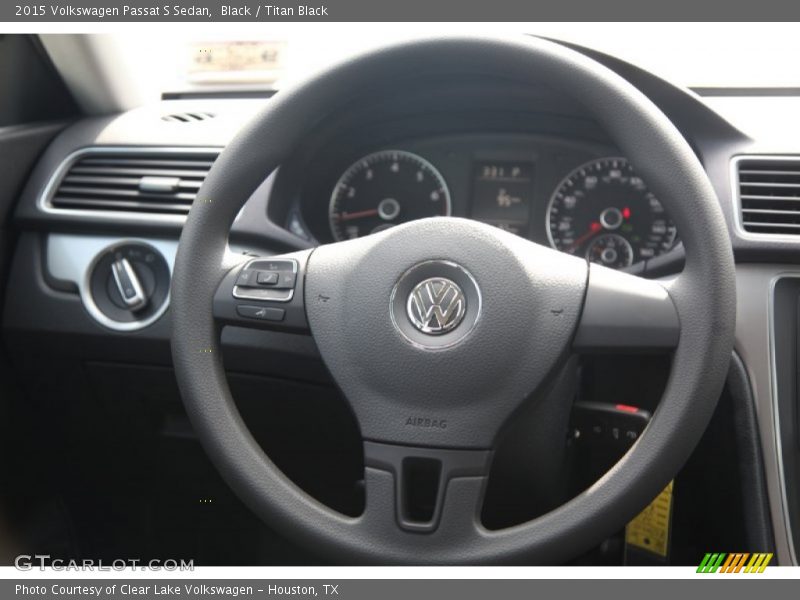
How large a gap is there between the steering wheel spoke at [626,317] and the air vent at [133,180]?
708mm

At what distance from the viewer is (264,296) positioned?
1.07 metres

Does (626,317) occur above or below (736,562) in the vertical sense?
above

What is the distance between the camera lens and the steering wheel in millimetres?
920

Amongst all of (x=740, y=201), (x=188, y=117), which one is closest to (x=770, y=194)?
(x=740, y=201)

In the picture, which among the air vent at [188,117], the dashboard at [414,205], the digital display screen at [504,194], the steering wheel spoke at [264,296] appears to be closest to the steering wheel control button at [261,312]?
the steering wheel spoke at [264,296]

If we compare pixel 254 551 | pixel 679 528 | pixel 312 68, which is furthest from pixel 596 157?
pixel 254 551

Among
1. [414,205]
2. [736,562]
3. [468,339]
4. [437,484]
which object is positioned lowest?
[736,562]

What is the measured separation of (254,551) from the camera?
1672 millimetres

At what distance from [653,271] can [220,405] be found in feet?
1.98

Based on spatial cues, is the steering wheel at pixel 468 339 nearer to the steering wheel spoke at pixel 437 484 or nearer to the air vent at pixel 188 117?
the steering wheel spoke at pixel 437 484

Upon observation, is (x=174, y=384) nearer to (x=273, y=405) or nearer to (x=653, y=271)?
(x=273, y=405)

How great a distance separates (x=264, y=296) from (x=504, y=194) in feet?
1.57

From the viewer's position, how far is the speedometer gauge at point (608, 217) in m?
1.28

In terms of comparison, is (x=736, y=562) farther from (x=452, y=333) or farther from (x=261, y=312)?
(x=261, y=312)
